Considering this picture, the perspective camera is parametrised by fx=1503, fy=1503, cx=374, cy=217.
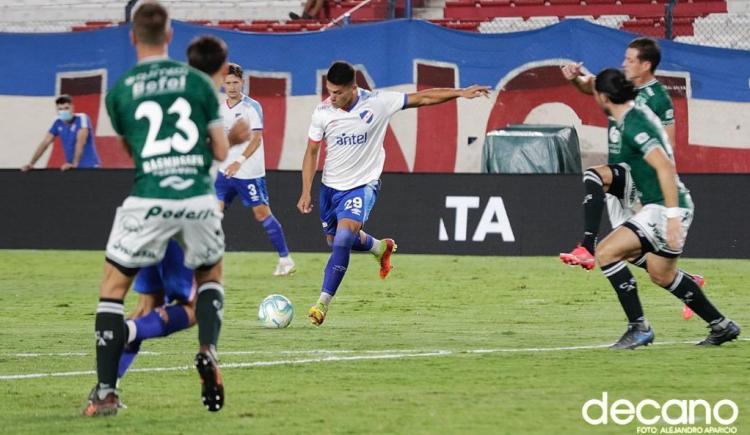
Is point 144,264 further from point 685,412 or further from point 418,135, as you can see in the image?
point 418,135

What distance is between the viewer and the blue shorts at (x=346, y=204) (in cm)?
1313

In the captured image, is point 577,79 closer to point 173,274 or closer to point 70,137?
point 173,274

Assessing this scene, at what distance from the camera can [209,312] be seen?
7.53m

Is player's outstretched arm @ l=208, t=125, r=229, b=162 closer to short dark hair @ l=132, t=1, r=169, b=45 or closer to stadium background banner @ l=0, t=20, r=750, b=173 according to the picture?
short dark hair @ l=132, t=1, r=169, b=45

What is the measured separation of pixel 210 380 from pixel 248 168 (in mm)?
10466

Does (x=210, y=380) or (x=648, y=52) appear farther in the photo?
(x=648, y=52)

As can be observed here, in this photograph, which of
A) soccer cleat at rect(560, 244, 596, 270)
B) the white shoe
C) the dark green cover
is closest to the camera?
soccer cleat at rect(560, 244, 596, 270)

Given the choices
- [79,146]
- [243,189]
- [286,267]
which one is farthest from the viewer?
[79,146]

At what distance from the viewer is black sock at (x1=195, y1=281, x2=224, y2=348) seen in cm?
745

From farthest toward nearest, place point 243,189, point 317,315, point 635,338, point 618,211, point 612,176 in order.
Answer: point 243,189 → point 317,315 → point 618,211 → point 612,176 → point 635,338

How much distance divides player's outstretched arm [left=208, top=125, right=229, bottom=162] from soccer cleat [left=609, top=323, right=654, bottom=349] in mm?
4055

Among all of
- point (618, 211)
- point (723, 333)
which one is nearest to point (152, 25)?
point (723, 333)

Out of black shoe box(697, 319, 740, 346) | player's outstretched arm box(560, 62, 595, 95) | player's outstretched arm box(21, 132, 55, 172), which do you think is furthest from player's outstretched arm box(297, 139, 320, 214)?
player's outstretched arm box(21, 132, 55, 172)

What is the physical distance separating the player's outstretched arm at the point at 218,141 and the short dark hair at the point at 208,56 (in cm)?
53
